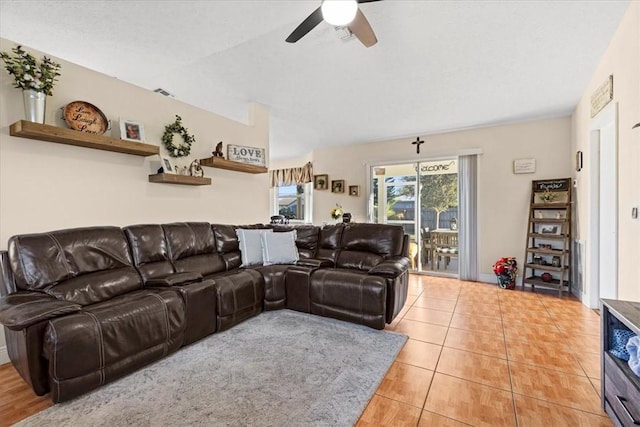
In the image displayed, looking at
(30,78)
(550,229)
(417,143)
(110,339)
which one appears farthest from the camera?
(417,143)

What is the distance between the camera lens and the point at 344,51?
2783 millimetres

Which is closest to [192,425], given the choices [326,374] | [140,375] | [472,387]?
[140,375]

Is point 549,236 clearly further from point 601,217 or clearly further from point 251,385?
point 251,385

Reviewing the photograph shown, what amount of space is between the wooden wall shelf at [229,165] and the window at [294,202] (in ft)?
10.0

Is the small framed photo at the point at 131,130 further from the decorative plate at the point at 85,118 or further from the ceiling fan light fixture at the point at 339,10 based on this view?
the ceiling fan light fixture at the point at 339,10

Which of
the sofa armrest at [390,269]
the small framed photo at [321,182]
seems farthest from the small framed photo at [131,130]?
the small framed photo at [321,182]

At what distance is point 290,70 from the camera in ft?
10.4

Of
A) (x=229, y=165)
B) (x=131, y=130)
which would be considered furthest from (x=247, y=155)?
(x=131, y=130)

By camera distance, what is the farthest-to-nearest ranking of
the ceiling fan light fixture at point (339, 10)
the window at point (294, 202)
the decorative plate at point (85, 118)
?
the window at point (294, 202)
the decorative plate at point (85, 118)
the ceiling fan light fixture at point (339, 10)

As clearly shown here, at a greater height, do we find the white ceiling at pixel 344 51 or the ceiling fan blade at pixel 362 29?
the white ceiling at pixel 344 51

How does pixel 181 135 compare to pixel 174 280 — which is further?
pixel 181 135

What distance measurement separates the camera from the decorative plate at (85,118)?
2.38 meters

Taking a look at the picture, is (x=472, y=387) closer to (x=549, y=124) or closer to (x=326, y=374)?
(x=326, y=374)

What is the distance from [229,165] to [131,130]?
115 centimetres
